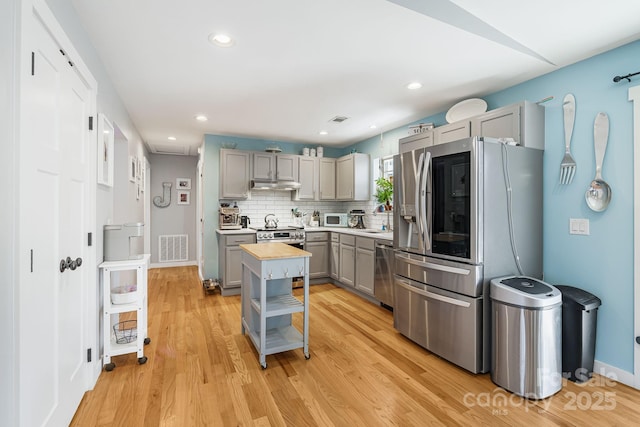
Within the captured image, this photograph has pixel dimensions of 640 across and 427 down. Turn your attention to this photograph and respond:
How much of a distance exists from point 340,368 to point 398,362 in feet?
1.68

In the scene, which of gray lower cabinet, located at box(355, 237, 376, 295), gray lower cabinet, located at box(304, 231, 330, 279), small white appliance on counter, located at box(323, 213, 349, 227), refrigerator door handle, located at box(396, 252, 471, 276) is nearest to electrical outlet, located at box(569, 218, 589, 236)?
refrigerator door handle, located at box(396, 252, 471, 276)

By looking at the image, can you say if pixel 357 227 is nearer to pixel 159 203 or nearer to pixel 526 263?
pixel 526 263

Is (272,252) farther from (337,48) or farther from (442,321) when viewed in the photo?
(337,48)

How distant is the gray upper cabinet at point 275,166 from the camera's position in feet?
16.5

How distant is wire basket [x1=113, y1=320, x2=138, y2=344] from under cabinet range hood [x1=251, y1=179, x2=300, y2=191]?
8.25 ft

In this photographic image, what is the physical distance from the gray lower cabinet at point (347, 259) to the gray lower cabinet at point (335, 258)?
92 mm

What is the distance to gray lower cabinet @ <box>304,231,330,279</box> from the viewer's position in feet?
16.3

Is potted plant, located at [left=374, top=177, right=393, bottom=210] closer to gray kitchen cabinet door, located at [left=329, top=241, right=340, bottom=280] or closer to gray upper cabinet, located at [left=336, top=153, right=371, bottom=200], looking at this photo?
gray upper cabinet, located at [left=336, top=153, right=371, bottom=200]

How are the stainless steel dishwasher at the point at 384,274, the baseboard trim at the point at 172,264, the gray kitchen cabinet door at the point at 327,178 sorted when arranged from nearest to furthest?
the stainless steel dishwasher at the point at 384,274 < the gray kitchen cabinet door at the point at 327,178 < the baseboard trim at the point at 172,264

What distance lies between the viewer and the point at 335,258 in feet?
16.2

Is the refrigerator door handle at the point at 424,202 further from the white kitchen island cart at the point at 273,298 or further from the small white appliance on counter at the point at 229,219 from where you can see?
the small white appliance on counter at the point at 229,219

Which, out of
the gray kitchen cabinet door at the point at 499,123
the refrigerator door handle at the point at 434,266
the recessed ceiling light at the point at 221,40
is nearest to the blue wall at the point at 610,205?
the gray kitchen cabinet door at the point at 499,123

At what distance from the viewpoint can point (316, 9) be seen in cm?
188

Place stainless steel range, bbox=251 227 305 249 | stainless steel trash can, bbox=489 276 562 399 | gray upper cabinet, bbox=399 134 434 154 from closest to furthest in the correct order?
stainless steel trash can, bbox=489 276 562 399 < gray upper cabinet, bbox=399 134 434 154 < stainless steel range, bbox=251 227 305 249
